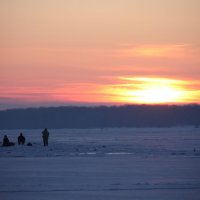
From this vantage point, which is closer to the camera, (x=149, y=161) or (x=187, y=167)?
(x=187, y=167)

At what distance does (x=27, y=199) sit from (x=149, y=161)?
11219 mm

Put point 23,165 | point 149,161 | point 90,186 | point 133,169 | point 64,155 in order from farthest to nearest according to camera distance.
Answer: point 64,155 < point 149,161 < point 23,165 < point 133,169 < point 90,186

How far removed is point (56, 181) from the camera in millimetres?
16438

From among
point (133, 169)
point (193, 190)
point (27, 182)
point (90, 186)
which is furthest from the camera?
point (133, 169)

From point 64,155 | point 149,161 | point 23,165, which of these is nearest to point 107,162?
point 149,161

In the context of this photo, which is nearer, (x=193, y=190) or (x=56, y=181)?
(x=193, y=190)

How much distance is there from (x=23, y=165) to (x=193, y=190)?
9614 mm

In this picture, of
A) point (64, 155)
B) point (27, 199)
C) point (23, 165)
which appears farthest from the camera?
point (64, 155)

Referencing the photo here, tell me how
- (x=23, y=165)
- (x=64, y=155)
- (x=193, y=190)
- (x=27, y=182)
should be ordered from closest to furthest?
(x=193, y=190), (x=27, y=182), (x=23, y=165), (x=64, y=155)

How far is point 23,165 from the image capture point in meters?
22.2

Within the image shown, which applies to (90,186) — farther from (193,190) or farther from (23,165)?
(23,165)

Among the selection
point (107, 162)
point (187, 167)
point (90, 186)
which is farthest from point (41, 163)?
point (90, 186)

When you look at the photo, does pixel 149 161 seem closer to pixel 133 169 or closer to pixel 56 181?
pixel 133 169

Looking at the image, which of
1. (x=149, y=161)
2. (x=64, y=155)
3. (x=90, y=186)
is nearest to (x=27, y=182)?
(x=90, y=186)
